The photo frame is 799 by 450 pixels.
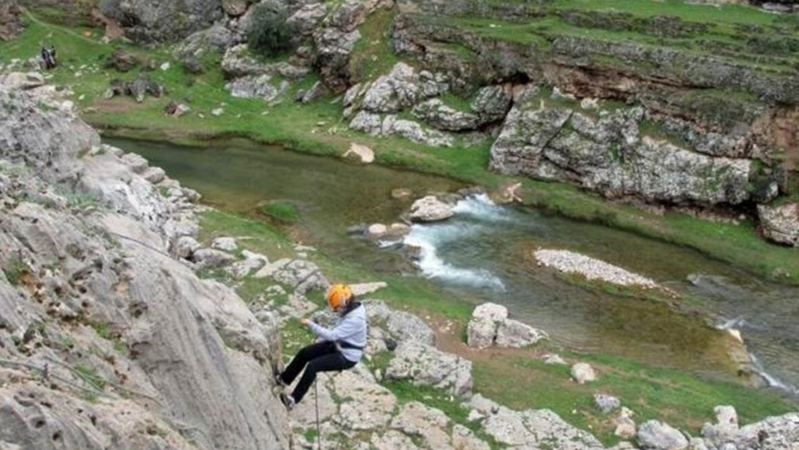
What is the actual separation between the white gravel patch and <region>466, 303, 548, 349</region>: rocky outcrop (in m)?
9.26

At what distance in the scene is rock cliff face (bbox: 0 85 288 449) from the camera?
10766 millimetres

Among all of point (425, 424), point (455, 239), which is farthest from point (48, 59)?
point (425, 424)

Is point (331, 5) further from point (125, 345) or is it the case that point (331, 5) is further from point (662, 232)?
point (125, 345)

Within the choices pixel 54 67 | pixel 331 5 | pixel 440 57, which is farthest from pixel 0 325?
pixel 54 67

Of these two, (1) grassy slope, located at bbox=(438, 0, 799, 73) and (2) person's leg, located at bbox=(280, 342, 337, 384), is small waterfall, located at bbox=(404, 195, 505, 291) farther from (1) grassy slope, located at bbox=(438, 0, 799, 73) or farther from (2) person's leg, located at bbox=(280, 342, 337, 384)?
(2) person's leg, located at bbox=(280, 342, 337, 384)

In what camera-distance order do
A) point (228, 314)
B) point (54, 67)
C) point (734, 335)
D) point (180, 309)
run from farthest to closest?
1. point (54, 67)
2. point (734, 335)
3. point (228, 314)
4. point (180, 309)

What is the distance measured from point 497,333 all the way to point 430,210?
16.7 meters

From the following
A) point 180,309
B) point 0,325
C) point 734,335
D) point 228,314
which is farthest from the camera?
point 734,335

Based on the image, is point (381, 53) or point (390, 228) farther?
point (381, 53)

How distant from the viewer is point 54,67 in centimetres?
7694

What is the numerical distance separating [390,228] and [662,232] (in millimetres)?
15882

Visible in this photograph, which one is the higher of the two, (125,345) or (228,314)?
(125,345)

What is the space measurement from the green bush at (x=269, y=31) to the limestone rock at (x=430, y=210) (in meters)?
27.8

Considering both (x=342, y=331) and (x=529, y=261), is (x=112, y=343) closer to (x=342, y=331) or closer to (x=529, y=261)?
(x=342, y=331)
